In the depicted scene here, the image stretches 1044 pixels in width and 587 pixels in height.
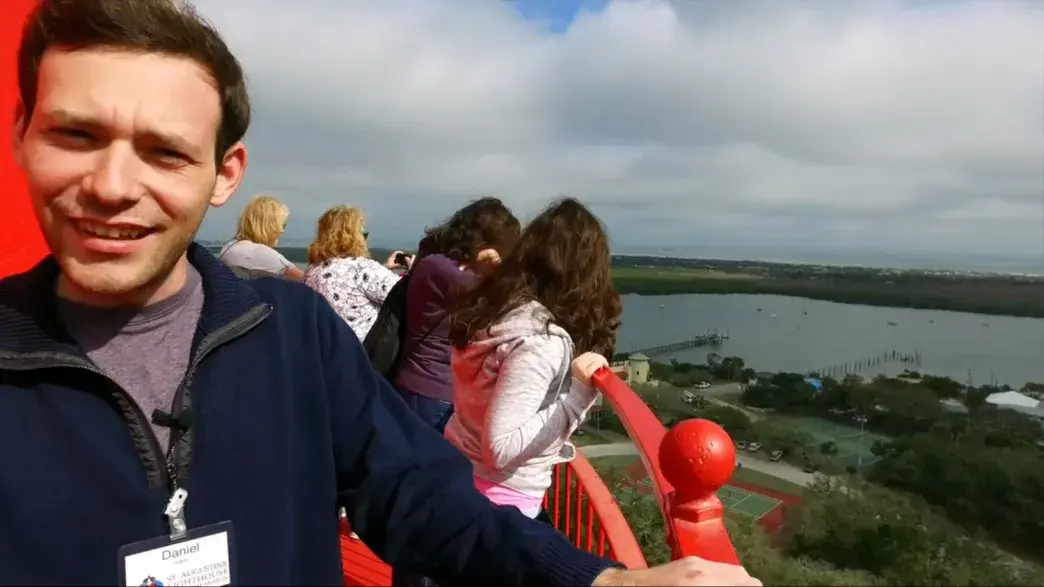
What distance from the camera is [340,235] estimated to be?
3838 mm

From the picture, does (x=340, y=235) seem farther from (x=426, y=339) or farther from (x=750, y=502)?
(x=750, y=502)

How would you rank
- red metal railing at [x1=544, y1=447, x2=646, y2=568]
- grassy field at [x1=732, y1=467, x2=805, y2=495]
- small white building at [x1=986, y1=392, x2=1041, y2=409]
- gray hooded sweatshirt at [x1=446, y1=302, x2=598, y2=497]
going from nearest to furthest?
gray hooded sweatshirt at [x1=446, y1=302, x2=598, y2=497], red metal railing at [x1=544, y1=447, x2=646, y2=568], grassy field at [x1=732, y1=467, x2=805, y2=495], small white building at [x1=986, y1=392, x2=1041, y2=409]

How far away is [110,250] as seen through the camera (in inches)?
Result: 34.9

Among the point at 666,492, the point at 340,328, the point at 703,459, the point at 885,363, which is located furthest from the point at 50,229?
the point at 885,363

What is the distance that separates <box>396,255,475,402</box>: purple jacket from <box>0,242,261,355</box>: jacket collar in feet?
6.23

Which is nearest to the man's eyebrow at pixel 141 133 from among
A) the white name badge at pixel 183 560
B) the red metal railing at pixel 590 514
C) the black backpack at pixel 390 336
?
the white name badge at pixel 183 560

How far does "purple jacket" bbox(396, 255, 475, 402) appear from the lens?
117 inches

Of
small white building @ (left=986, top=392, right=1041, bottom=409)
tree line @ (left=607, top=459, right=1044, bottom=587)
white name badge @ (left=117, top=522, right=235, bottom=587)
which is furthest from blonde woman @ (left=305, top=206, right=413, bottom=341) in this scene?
small white building @ (left=986, top=392, right=1041, bottom=409)

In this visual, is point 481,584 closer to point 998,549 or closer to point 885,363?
point 998,549

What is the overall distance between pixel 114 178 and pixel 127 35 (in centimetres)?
18

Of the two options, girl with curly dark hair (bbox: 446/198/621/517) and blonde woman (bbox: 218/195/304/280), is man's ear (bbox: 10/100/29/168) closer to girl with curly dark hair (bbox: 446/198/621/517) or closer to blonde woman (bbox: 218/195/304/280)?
girl with curly dark hair (bbox: 446/198/621/517)

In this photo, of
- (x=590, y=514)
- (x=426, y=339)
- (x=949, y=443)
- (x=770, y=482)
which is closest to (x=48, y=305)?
(x=590, y=514)

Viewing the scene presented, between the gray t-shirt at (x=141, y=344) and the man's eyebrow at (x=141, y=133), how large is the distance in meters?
0.23

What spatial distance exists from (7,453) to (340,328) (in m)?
0.44
